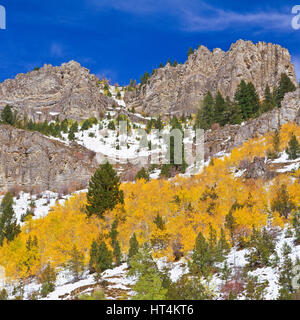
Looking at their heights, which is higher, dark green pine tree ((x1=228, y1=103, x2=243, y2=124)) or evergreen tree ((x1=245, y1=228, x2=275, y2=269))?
dark green pine tree ((x1=228, y1=103, x2=243, y2=124))

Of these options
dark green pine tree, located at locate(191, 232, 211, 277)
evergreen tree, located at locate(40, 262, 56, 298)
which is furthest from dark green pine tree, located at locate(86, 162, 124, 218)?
dark green pine tree, located at locate(191, 232, 211, 277)

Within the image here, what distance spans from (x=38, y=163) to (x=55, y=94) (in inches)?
2171

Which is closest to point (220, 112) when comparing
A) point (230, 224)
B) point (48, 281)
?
point (230, 224)

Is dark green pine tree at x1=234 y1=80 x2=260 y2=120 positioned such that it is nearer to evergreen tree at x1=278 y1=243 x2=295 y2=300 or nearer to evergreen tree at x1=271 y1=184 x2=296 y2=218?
evergreen tree at x1=271 y1=184 x2=296 y2=218

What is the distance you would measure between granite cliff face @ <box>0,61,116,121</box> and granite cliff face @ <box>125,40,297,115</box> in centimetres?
1774

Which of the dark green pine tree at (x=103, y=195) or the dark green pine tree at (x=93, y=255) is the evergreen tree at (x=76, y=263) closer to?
the dark green pine tree at (x=93, y=255)

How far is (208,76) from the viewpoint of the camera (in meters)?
112

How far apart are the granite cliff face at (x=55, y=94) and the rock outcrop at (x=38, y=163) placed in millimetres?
34079

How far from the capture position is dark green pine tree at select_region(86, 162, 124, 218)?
31844 millimetres

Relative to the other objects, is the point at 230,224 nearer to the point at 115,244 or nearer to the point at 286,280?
the point at 286,280

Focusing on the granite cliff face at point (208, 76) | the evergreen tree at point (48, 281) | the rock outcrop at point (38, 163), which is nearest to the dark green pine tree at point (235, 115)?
the granite cliff face at point (208, 76)
